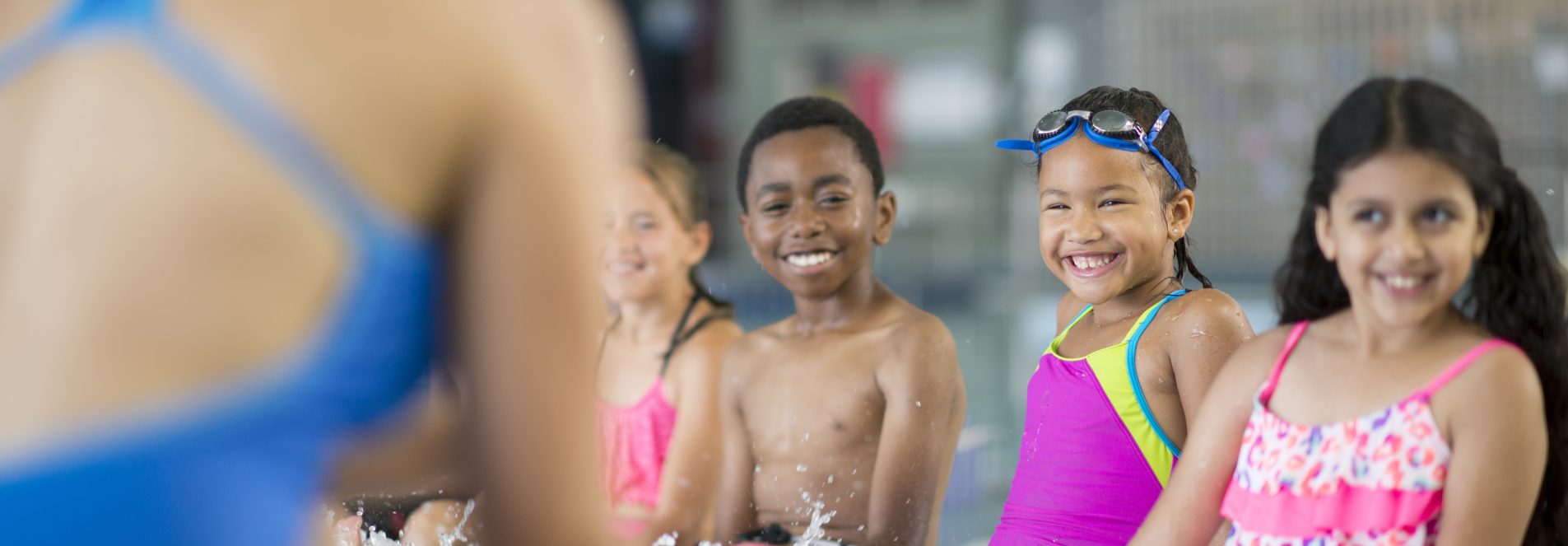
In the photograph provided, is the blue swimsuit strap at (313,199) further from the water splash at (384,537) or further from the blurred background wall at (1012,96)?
the water splash at (384,537)

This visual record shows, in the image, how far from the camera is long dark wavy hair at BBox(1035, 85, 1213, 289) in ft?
6.61

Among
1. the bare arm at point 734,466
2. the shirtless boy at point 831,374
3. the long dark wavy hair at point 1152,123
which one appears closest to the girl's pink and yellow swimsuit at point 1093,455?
the long dark wavy hair at point 1152,123

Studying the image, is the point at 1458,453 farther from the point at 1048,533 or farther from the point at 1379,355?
the point at 1048,533

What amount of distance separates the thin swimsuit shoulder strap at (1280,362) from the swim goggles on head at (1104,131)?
446 mm

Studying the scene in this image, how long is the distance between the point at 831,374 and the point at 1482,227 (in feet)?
4.44

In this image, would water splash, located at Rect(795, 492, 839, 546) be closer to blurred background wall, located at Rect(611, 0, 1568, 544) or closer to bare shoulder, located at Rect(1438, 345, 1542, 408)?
blurred background wall, located at Rect(611, 0, 1568, 544)

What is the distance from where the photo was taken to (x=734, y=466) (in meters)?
2.77

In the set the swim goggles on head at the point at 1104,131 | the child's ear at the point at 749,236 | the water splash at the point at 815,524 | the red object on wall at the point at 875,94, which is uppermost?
the red object on wall at the point at 875,94

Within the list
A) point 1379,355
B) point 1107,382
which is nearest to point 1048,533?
point 1107,382

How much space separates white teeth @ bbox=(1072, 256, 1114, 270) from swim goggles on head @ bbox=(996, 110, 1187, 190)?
16cm

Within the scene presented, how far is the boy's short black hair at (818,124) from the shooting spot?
265 centimetres

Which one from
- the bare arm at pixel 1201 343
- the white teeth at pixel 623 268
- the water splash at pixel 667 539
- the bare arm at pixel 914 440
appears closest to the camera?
the bare arm at pixel 1201 343

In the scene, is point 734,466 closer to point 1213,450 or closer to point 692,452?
point 692,452

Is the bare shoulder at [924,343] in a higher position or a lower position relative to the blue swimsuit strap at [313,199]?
lower
